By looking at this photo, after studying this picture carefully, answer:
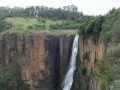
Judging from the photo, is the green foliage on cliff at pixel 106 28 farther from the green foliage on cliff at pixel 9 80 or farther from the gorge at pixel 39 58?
the green foliage on cliff at pixel 9 80

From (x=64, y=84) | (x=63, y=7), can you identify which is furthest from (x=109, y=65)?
(x=63, y=7)

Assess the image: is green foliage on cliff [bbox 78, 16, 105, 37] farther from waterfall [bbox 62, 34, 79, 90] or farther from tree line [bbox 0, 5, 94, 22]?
tree line [bbox 0, 5, 94, 22]

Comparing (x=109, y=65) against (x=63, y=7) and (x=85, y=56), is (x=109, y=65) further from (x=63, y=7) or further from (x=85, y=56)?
(x=63, y=7)

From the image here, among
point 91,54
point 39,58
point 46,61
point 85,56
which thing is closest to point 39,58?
point 39,58

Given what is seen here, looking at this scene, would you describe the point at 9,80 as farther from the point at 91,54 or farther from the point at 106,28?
the point at 106,28

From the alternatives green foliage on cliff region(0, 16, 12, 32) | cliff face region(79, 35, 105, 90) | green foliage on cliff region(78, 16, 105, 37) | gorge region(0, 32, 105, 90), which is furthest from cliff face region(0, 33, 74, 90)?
green foliage on cliff region(78, 16, 105, 37)
